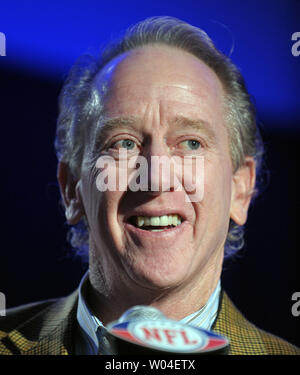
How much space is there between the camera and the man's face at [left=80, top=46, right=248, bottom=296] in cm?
108

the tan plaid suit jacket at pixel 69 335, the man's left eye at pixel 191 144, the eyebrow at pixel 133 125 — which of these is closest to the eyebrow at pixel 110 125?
the eyebrow at pixel 133 125

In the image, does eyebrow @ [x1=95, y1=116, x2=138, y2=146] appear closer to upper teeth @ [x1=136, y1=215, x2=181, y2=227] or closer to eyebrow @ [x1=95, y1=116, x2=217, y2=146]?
eyebrow @ [x1=95, y1=116, x2=217, y2=146]

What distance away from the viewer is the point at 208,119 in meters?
1.15

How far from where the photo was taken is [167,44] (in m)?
1.22

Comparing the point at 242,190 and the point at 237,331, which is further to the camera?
the point at 242,190

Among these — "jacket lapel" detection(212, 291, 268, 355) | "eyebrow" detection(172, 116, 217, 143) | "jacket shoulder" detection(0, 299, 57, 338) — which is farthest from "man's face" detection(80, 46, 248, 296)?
"jacket shoulder" detection(0, 299, 57, 338)

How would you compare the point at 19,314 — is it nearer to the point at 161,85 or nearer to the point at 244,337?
the point at 244,337

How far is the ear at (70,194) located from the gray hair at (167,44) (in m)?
0.02

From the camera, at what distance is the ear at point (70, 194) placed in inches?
51.5

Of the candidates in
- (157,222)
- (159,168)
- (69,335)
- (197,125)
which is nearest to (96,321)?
(69,335)

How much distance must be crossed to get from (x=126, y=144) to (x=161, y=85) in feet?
0.51

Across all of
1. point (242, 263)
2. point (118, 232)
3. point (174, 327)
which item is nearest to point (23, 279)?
point (118, 232)

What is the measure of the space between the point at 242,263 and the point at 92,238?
496mm
